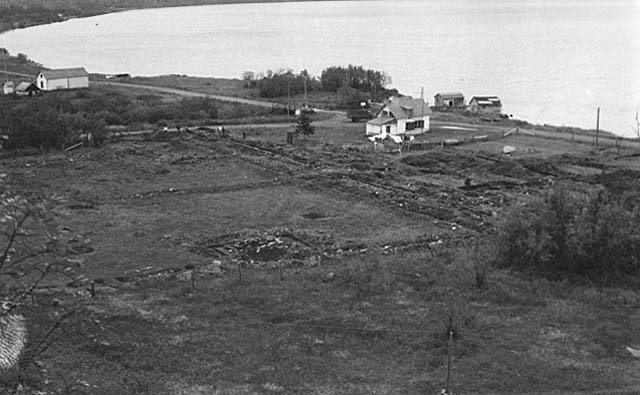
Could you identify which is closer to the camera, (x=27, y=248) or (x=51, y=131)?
(x=27, y=248)

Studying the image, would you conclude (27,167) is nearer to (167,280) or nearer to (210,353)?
(167,280)

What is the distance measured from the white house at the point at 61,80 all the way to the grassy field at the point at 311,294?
25.1 metres

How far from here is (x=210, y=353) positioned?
13.6 m

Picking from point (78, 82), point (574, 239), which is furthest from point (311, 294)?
point (78, 82)

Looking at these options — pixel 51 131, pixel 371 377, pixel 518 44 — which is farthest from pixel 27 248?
pixel 518 44

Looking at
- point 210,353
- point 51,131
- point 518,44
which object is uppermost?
point 518,44

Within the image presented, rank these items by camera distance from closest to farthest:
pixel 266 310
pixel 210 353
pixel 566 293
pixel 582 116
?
pixel 210 353, pixel 266 310, pixel 566 293, pixel 582 116

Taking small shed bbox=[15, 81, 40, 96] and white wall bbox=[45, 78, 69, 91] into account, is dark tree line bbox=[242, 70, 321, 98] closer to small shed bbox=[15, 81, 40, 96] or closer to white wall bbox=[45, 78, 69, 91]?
white wall bbox=[45, 78, 69, 91]

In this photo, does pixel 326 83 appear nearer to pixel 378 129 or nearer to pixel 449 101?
pixel 449 101

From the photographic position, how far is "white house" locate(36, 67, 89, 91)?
54219 mm

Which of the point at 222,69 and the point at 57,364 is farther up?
→ the point at 222,69

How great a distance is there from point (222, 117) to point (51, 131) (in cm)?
1279

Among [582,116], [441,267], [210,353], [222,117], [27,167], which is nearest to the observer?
[210,353]

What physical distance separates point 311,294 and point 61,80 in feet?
142
